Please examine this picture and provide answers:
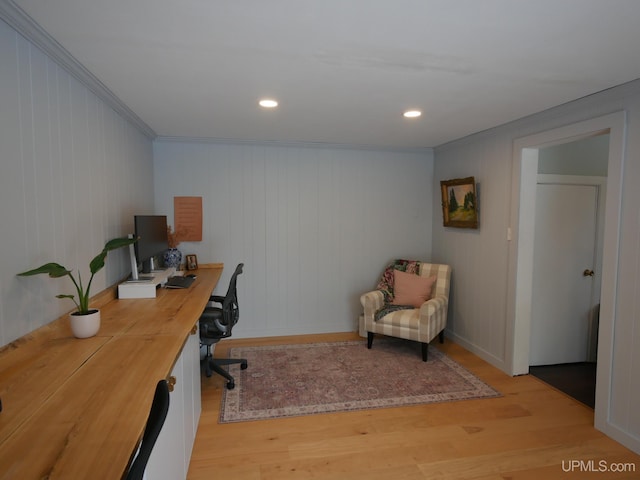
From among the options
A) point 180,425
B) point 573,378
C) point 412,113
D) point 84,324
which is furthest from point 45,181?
point 573,378

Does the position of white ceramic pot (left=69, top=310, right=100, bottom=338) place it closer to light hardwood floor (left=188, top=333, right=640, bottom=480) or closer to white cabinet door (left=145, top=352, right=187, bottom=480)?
white cabinet door (left=145, top=352, right=187, bottom=480)

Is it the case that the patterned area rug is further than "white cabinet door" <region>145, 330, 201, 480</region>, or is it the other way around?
the patterned area rug

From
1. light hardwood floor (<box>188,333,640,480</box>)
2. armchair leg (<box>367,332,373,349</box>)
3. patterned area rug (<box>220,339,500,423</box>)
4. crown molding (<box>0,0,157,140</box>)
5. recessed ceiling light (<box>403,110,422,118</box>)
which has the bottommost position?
light hardwood floor (<box>188,333,640,480</box>)

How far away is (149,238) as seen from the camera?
288 centimetres

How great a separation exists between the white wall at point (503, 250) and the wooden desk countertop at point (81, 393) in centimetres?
260

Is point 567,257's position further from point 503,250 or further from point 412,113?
point 412,113

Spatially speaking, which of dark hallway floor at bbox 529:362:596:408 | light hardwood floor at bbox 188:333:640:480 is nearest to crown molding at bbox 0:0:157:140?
light hardwood floor at bbox 188:333:640:480

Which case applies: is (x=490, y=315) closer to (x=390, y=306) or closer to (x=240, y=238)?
(x=390, y=306)

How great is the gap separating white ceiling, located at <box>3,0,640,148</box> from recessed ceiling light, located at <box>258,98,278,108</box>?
0.06 m

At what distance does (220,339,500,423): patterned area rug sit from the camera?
2.70 metres

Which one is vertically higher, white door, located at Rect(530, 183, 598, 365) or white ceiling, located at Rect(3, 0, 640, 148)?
white ceiling, located at Rect(3, 0, 640, 148)

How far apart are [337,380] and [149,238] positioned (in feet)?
6.32

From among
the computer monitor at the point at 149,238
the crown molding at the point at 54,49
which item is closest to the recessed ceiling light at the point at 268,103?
the crown molding at the point at 54,49

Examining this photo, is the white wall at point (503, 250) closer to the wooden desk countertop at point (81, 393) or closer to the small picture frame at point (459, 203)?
the small picture frame at point (459, 203)
